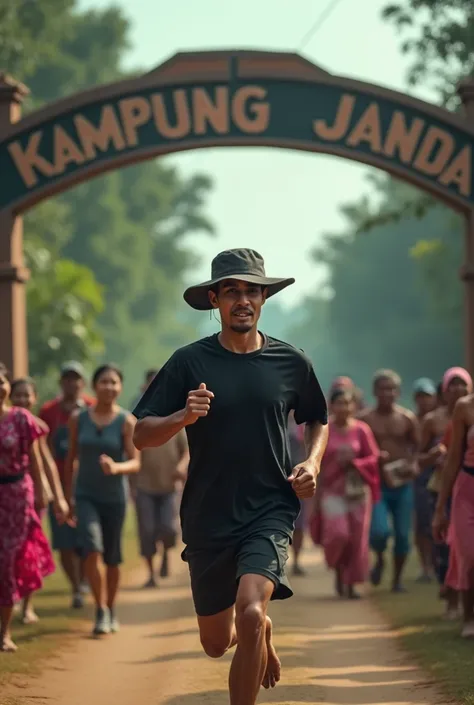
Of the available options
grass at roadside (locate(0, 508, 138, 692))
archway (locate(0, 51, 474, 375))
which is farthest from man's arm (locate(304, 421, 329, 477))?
archway (locate(0, 51, 474, 375))

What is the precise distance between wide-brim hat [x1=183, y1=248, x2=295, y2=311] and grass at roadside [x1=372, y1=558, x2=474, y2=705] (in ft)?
7.80

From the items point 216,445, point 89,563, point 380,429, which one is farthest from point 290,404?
point 380,429

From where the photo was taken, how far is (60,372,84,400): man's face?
563 inches

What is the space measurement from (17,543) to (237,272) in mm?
4334

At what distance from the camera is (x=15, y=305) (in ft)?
48.1

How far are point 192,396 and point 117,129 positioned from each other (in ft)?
27.3

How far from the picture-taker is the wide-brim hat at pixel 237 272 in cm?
734

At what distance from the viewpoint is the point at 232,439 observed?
729cm

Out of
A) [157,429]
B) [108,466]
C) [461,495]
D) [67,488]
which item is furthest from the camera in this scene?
[67,488]

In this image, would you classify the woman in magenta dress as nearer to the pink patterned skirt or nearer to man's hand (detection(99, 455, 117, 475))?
the pink patterned skirt

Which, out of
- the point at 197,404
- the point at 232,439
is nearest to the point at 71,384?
the point at 232,439

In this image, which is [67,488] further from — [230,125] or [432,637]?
[432,637]

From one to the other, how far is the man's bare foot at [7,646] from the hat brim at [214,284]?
13.3ft

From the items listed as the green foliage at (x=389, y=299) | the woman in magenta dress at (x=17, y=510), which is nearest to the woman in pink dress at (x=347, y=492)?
the woman in magenta dress at (x=17, y=510)
